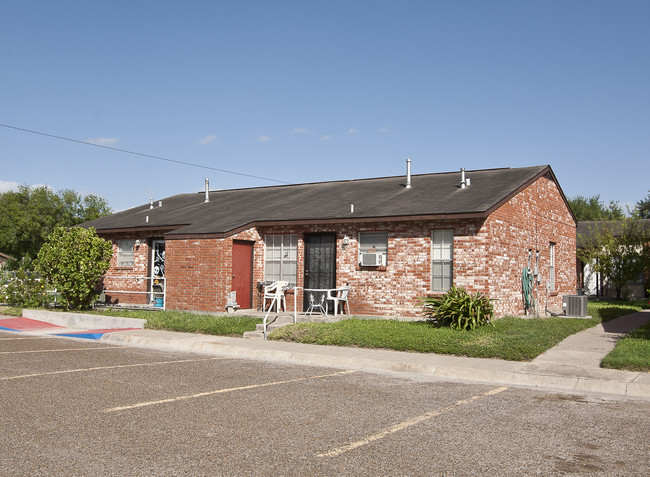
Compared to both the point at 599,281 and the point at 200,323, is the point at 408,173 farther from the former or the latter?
the point at 599,281

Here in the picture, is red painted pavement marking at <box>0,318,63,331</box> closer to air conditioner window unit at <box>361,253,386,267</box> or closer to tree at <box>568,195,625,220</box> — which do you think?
air conditioner window unit at <box>361,253,386,267</box>

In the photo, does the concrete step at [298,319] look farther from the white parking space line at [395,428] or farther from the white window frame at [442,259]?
the white parking space line at [395,428]

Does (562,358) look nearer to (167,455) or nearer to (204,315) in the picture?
(167,455)

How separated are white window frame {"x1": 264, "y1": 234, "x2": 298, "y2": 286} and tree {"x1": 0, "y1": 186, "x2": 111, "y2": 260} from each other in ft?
153

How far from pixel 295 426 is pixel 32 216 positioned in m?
61.3

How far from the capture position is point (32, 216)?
6025cm

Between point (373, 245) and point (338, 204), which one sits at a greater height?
point (338, 204)

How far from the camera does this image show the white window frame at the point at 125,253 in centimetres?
2266

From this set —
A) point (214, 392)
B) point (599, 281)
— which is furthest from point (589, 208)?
point (214, 392)

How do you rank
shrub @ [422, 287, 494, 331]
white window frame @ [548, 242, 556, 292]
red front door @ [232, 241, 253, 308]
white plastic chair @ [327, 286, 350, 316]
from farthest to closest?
white window frame @ [548, 242, 556, 292] → red front door @ [232, 241, 253, 308] → white plastic chair @ [327, 286, 350, 316] → shrub @ [422, 287, 494, 331]

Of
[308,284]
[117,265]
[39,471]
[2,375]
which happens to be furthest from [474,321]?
[117,265]

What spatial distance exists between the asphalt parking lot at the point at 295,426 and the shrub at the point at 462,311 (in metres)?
4.36

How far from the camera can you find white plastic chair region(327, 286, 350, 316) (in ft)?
54.6

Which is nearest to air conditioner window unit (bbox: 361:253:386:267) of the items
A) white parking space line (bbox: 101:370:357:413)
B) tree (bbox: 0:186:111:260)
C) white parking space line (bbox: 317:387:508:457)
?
white parking space line (bbox: 101:370:357:413)
